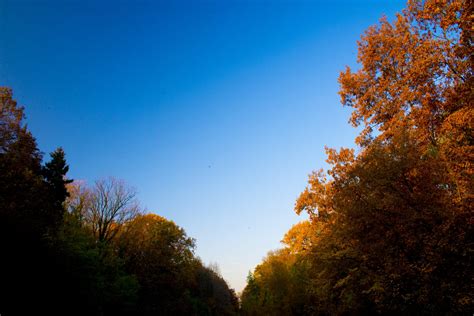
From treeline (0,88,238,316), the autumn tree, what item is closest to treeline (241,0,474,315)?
the autumn tree

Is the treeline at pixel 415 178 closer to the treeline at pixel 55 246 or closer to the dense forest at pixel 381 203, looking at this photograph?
the dense forest at pixel 381 203

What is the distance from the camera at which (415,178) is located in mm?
11938

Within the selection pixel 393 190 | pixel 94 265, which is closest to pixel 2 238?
pixel 94 265

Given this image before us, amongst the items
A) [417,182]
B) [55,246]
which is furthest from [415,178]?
[55,246]

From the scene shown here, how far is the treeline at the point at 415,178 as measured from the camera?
10961 mm

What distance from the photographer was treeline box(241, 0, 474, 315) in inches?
432

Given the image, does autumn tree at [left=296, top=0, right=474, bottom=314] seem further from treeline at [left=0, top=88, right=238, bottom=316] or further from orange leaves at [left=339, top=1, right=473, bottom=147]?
treeline at [left=0, top=88, right=238, bottom=316]

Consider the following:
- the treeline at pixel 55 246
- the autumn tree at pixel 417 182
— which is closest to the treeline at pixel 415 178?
the autumn tree at pixel 417 182

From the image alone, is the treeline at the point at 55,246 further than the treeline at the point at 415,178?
Yes

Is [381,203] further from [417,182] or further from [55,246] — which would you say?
[55,246]

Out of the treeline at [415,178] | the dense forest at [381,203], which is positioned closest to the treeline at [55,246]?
the dense forest at [381,203]

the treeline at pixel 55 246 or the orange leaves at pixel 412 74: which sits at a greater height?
the orange leaves at pixel 412 74

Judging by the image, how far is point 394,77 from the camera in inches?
616

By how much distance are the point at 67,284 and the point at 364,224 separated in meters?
18.7
